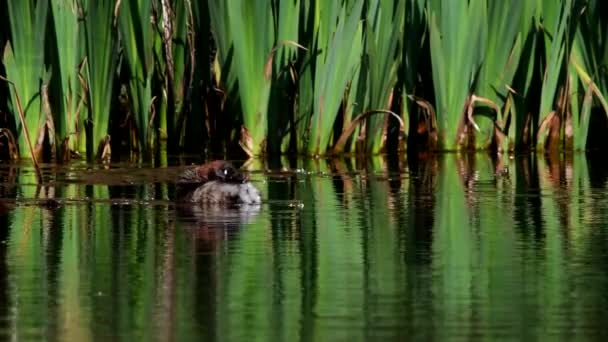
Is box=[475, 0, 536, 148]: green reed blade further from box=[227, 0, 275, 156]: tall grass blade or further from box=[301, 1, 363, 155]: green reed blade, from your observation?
box=[227, 0, 275, 156]: tall grass blade

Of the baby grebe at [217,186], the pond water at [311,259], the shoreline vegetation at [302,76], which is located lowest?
the pond water at [311,259]

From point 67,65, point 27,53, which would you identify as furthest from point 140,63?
point 27,53

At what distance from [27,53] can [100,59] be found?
1.76 feet

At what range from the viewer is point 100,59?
11695 millimetres

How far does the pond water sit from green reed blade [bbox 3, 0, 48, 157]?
86cm

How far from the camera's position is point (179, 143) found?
13195mm

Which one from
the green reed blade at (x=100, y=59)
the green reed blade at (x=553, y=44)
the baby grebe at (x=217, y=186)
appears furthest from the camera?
the green reed blade at (x=553, y=44)

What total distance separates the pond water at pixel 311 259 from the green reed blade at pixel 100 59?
1051 millimetres

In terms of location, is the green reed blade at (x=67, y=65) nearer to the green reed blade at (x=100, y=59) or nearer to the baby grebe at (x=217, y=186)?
the green reed blade at (x=100, y=59)

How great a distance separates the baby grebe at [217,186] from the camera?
9.12 metres

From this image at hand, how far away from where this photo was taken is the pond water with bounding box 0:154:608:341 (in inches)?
217

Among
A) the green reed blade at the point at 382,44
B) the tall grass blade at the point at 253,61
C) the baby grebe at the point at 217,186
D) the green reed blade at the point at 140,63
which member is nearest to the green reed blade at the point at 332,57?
the green reed blade at the point at 382,44

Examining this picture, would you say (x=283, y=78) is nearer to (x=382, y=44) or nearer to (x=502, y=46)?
(x=382, y=44)

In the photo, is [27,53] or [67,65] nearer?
[27,53]
